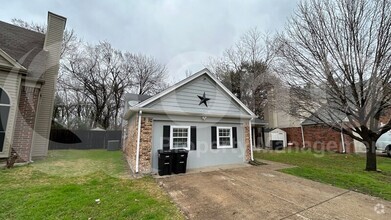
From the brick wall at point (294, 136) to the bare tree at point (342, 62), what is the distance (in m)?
8.89

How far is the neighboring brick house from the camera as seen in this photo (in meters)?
7.40

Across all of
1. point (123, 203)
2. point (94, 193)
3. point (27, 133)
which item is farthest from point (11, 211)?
point (27, 133)

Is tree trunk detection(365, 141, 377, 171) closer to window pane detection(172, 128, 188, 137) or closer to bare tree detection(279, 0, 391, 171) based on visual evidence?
bare tree detection(279, 0, 391, 171)

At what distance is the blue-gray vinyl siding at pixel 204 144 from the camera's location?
7.65 m

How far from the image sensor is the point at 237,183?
19.5 ft

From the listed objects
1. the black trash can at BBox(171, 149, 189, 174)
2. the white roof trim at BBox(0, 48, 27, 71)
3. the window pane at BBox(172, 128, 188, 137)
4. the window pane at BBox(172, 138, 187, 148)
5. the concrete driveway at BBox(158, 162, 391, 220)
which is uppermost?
the white roof trim at BBox(0, 48, 27, 71)

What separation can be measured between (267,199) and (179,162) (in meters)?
3.67

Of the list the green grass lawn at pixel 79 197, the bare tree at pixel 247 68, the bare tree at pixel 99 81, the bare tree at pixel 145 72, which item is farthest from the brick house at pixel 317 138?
the bare tree at pixel 99 81

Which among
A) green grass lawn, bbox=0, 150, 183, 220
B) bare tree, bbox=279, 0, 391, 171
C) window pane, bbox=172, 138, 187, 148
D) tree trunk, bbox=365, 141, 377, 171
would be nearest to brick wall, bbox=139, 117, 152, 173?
green grass lawn, bbox=0, 150, 183, 220

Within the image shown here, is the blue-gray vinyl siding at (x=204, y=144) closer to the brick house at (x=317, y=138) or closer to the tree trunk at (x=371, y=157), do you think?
the brick house at (x=317, y=138)

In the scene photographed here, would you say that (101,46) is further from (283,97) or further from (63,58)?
(283,97)

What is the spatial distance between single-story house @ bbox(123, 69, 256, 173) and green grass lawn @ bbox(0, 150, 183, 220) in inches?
61.1

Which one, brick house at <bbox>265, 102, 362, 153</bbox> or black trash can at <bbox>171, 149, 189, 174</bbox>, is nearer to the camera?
black trash can at <bbox>171, 149, 189, 174</bbox>

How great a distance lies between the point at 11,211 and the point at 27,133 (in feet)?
18.3
